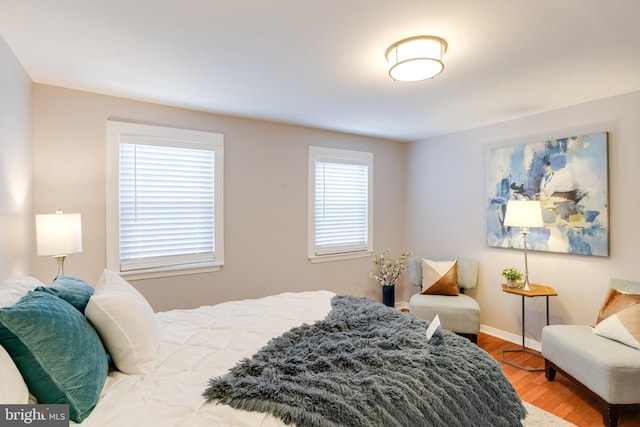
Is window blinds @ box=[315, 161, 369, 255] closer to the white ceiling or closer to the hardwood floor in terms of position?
the white ceiling

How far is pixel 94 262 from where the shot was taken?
8.71 ft

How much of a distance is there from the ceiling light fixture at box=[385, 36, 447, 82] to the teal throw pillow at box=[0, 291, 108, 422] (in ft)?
6.81

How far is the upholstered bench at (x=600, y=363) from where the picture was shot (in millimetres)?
1979

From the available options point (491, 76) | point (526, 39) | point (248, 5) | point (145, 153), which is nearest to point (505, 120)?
point (491, 76)

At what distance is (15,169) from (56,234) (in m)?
0.48

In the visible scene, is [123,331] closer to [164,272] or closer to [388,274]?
[164,272]

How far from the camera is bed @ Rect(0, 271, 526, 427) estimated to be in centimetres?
108

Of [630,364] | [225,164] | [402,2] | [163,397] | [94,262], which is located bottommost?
[630,364]

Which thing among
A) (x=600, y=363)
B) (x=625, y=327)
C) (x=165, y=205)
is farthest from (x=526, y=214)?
(x=165, y=205)

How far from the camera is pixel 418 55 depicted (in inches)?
72.0

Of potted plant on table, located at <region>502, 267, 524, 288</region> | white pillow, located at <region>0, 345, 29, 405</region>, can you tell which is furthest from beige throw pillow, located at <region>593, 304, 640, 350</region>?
white pillow, located at <region>0, 345, 29, 405</region>

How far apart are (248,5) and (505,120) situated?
3.09 m

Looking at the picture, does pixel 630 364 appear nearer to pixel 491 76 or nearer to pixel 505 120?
pixel 491 76

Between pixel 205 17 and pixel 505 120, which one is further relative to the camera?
pixel 505 120
